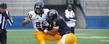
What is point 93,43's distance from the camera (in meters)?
17.2

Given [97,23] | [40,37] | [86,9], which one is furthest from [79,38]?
[86,9]

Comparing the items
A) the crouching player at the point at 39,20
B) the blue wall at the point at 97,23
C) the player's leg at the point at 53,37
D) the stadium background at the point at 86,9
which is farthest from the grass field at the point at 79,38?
the stadium background at the point at 86,9

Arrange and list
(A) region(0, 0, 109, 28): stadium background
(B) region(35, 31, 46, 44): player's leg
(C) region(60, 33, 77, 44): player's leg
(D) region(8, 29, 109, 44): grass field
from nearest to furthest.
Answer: (C) region(60, 33, 77, 44): player's leg, (B) region(35, 31, 46, 44): player's leg, (D) region(8, 29, 109, 44): grass field, (A) region(0, 0, 109, 28): stadium background

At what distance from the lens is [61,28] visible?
31.0ft

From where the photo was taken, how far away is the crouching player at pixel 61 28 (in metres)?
9.22

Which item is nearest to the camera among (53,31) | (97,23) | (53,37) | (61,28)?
(61,28)

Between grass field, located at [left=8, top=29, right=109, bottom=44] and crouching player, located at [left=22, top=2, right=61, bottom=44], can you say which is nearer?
crouching player, located at [left=22, top=2, right=61, bottom=44]

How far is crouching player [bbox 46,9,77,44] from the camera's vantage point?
922 cm

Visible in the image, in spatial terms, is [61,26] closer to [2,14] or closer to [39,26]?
[39,26]

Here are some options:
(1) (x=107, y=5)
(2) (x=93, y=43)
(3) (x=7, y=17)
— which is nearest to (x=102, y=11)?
(1) (x=107, y=5)

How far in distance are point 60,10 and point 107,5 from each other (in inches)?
149

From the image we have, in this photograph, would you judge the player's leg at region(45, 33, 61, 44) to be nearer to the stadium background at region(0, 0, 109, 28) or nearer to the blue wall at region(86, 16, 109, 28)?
the blue wall at region(86, 16, 109, 28)

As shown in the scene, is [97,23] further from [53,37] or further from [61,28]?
[61,28]

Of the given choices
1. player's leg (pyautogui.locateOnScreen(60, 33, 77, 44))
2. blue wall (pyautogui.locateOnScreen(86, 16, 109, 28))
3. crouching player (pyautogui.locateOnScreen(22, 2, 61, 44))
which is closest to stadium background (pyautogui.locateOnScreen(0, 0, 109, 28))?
blue wall (pyautogui.locateOnScreen(86, 16, 109, 28))
